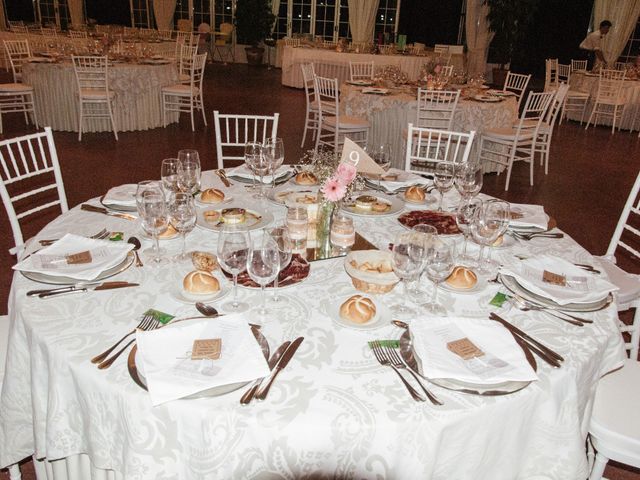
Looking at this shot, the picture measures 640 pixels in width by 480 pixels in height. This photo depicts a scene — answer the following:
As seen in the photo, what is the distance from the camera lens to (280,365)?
121 cm

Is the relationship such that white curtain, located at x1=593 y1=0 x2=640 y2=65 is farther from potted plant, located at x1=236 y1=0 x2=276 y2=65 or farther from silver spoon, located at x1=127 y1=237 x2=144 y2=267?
silver spoon, located at x1=127 y1=237 x2=144 y2=267

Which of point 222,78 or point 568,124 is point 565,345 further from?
point 222,78

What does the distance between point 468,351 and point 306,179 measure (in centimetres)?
136

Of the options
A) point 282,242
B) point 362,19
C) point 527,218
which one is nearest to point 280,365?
point 282,242

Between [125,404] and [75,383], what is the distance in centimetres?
17

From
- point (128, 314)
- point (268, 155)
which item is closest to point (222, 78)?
point (268, 155)

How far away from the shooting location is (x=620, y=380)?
5.82ft

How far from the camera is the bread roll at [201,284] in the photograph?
58.1 inches

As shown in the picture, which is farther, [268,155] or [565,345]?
[268,155]

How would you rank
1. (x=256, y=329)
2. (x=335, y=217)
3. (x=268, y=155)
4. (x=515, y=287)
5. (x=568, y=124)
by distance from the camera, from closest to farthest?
(x=256, y=329), (x=515, y=287), (x=335, y=217), (x=268, y=155), (x=568, y=124)

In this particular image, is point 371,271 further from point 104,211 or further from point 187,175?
point 104,211

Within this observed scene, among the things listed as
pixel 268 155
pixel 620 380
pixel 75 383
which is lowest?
pixel 620 380

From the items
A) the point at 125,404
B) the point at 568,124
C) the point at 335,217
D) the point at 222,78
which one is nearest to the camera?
the point at 125,404

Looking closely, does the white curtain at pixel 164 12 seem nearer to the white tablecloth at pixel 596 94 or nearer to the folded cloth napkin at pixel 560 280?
the white tablecloth at pixel 596 94
